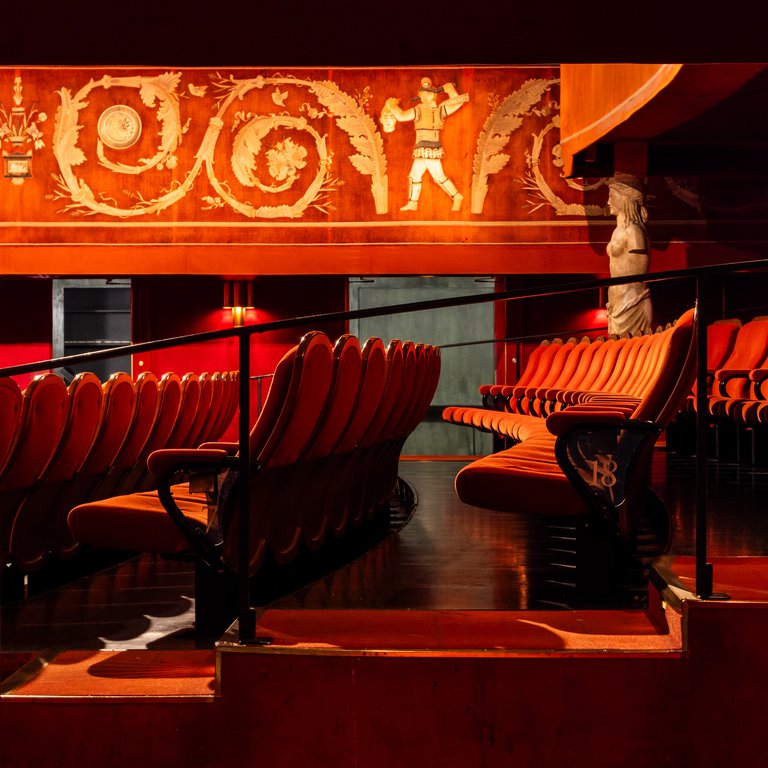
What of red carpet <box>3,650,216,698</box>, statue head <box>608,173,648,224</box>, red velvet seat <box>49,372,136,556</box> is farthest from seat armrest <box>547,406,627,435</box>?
statue head <box>608,173,648,224</box>

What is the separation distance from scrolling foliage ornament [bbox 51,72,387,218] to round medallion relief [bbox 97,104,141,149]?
0.38 feet

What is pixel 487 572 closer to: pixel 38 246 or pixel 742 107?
pixel 742 107

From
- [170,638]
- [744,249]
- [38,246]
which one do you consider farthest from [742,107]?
[38,246]

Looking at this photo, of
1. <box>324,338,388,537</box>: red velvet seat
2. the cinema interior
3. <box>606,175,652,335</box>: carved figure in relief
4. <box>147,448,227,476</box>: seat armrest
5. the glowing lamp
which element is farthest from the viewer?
the glowing lamp

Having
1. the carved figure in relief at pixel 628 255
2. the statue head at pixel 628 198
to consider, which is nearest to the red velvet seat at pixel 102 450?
the carved figure in relief at pixel 628 255

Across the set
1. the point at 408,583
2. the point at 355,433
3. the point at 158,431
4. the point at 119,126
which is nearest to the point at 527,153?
the point at 119,126

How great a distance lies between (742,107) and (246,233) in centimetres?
411

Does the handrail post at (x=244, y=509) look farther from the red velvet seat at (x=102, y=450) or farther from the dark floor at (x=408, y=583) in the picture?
the red velvet seat at (x=102, y=450)

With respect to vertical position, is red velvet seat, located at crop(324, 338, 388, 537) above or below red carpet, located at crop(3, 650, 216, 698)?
above

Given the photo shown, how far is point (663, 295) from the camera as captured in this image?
8281 mm

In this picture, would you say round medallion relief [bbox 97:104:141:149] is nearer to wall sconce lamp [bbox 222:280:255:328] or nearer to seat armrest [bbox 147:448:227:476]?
wall sconce lamp [bbox 222:280:255:328]

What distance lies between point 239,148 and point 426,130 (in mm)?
1618

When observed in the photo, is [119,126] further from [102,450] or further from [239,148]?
[102,450]

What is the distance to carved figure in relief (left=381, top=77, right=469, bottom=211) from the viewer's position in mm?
7898
